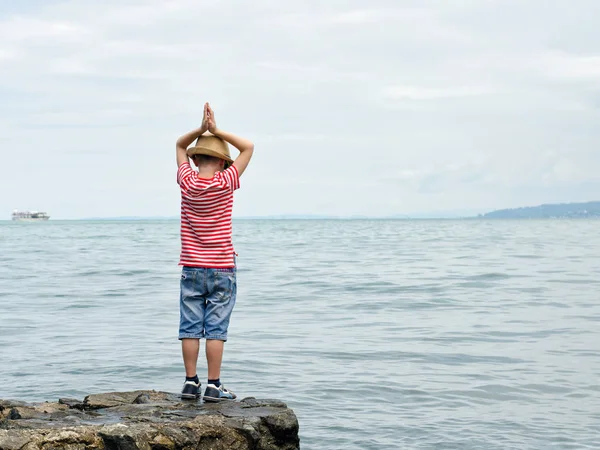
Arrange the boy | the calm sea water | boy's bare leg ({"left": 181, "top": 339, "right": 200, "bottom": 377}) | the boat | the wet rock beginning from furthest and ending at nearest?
1. the boat
2. the calm sea water
3. boy's bare leg ({"left": 181, "top": 339, "right": 200, "bottom": 377})
4. the boy
5. the wet rock

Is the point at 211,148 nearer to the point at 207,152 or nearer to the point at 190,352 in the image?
the point at 207,152

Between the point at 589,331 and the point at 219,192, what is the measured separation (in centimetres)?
Answer: 1020

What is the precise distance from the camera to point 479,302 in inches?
765

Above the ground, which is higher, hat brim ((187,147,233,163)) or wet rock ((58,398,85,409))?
hat brim ((187,147,233,163))

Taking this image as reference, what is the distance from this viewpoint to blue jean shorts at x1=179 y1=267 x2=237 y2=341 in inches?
252

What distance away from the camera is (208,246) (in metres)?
6.44

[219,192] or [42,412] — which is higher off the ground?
[219,192]

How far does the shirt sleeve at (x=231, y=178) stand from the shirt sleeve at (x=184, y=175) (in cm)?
27

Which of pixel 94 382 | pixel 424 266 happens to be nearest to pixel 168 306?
pixel 94 382

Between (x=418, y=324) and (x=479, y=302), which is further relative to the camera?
(x=479, y=302)

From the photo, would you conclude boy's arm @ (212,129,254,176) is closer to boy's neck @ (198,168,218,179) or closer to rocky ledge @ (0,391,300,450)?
boy's neck @ (198,168,218,179)

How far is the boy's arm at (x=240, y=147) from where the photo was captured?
6.51 meters

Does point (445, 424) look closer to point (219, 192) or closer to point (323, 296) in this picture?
point (219, 192)

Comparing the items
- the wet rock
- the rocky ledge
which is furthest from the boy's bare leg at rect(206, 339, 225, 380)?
the wet rock
